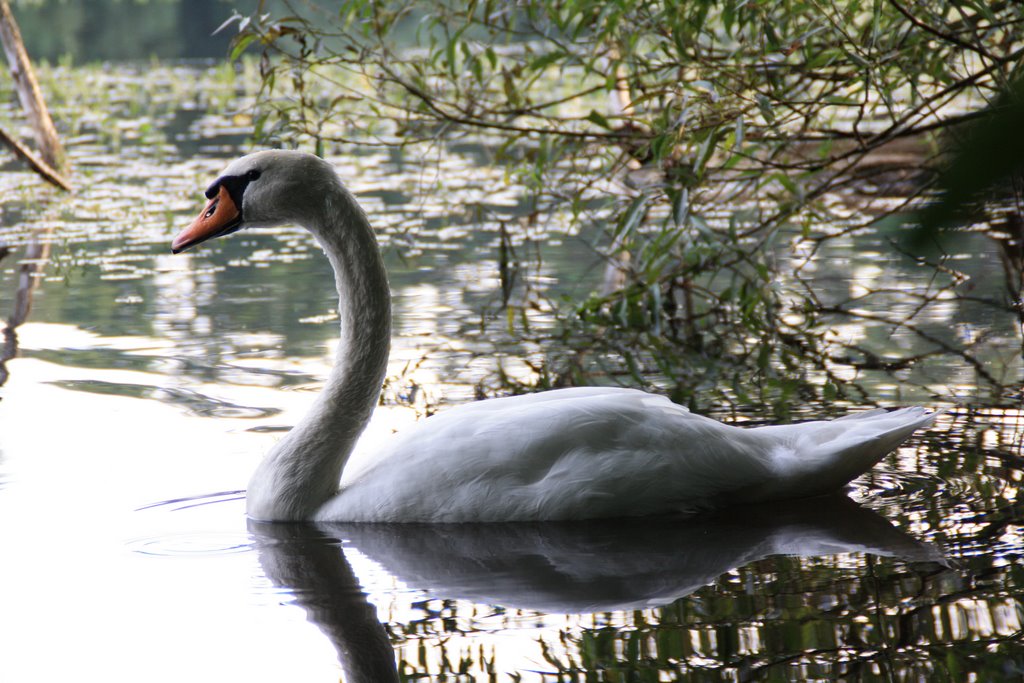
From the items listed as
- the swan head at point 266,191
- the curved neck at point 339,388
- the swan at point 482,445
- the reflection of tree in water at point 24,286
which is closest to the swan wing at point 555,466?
the swan at point 482,445

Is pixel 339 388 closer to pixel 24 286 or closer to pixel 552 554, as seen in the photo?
pixel 552 554

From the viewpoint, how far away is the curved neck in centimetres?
391

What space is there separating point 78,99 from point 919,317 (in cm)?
1461

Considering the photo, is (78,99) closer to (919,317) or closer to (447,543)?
(919,317)

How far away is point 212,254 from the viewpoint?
373 inches

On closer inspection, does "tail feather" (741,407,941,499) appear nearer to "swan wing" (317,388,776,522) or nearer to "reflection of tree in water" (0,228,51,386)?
"swan wing" (317,388,776,522)

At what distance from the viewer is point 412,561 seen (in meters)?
3.56

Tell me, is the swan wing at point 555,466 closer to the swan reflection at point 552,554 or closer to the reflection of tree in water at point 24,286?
the swan reflection at point 552,554

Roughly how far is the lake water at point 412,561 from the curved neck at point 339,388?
4.7 inches

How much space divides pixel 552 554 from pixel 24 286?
18.3 ft

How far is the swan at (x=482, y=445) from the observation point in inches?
147

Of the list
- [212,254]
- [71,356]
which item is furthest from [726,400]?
[212,254]

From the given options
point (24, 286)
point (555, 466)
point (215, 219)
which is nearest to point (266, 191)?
point (215, 219)

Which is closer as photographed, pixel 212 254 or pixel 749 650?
pixel 749 650
